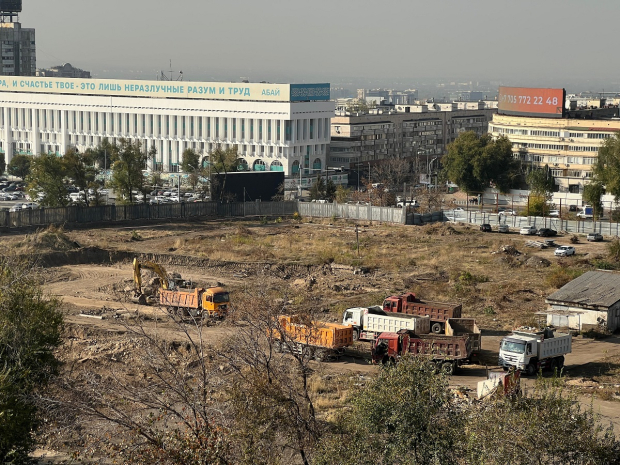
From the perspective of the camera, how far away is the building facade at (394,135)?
359 ft

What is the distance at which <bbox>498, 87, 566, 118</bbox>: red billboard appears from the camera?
310 feet

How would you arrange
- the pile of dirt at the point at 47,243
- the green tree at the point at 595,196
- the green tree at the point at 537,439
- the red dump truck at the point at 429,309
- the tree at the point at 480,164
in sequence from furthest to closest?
the tree at the point at 480,164
the green tree at the point at 595,196
the pile of dirt at the point at 47,243
the red dump truck at the point at 429,309
the green tree at the point at 537,439

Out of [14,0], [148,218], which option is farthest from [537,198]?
[14,0]

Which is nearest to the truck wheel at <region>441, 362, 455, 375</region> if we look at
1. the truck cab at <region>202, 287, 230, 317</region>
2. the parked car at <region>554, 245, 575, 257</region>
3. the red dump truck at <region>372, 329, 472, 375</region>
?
the red dump truck at <region>372, 329, 472, 375</region>

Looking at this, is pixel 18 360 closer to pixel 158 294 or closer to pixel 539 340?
pixel 539 340

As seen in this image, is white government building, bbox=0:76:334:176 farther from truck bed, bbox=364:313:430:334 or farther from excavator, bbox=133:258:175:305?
truck bed, bbox=364:313:430:334

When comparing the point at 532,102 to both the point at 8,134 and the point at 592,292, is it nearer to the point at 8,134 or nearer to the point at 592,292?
the point at 592,292

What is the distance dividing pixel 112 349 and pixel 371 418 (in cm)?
1598

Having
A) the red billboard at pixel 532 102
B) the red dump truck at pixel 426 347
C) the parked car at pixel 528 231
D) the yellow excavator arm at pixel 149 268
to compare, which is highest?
the red billboard at pixel 532 102

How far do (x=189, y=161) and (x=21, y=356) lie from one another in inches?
3086

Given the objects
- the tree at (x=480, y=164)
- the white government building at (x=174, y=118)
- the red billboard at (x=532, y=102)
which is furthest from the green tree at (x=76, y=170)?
the red billboard at (x=532, y=102)

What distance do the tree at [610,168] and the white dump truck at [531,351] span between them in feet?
133

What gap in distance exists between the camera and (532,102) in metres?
96.6

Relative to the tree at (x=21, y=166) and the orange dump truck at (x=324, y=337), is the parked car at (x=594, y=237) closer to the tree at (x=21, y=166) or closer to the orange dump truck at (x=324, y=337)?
the orange dump truck at (x=324, y=337)
